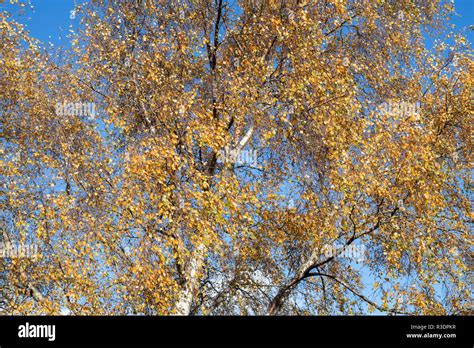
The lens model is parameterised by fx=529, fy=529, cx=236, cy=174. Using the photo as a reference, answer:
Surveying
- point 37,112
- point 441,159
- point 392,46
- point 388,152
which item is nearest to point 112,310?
point 37,112

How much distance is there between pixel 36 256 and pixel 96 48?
7.99 meters

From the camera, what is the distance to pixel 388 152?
13.8 metres

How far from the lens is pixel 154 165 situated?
12.6 meters
